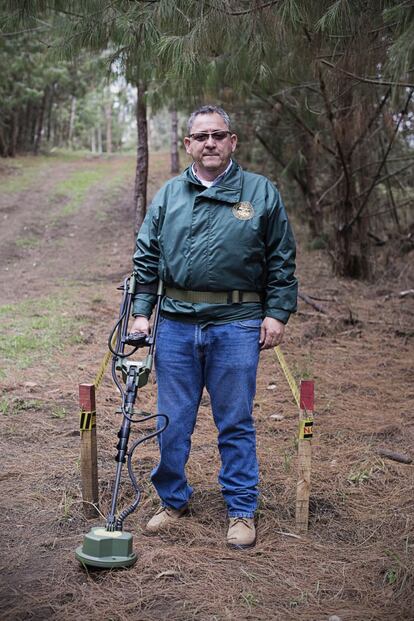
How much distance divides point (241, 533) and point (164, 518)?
0.43m

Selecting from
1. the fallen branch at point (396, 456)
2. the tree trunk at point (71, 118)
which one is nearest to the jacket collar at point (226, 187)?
the fallen branch at point (396, 456)

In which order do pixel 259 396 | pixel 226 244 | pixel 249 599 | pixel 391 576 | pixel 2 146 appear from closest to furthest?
pixel 249 599 < pixel 391 576 < pixel 226 244 < pixel 259 396 < pixel 2 146

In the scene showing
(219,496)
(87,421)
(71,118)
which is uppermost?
(71,118)

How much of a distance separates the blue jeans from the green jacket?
3.6 inches

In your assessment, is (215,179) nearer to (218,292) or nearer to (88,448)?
(218,292)

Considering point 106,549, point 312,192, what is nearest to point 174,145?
point 312,192

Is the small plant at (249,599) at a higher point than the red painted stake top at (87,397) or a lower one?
lower

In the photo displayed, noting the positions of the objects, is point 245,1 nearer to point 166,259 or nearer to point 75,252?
point 166,259

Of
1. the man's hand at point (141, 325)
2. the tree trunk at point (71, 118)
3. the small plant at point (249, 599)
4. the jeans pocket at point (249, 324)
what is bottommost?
the small plant at point (249, 599)

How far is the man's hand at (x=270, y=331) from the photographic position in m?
3.42

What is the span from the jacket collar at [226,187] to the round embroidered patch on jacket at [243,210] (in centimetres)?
3

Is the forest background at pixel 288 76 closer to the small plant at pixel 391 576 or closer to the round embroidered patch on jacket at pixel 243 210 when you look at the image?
the round embroidered patch on jacket at pixel 243 210

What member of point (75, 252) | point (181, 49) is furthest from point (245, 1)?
point (75, 252)

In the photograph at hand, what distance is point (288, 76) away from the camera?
24.2 ft
